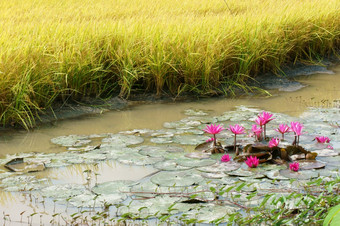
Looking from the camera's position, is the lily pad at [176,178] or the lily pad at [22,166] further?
the lily pad at [22,166]

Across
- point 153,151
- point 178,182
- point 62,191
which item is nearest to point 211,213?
point 178,182

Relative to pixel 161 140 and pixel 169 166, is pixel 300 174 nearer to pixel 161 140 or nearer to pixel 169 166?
pixel 169 166

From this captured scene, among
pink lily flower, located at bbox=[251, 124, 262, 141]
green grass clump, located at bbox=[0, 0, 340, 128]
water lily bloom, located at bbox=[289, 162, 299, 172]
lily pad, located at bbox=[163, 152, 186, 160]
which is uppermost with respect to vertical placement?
green grass clump, located at bbox=[0, 0, 340, 128]

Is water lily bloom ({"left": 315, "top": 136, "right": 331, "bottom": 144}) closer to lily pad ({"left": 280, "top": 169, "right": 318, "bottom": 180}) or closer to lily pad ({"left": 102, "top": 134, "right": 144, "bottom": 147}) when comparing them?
lily pad ({"left": 280, "top": 169, "right": 318, "bottom": 180})

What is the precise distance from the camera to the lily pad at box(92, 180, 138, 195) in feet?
9.64

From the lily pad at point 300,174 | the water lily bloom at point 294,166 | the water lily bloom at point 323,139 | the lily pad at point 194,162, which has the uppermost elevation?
the water lily bloom at point 323,139

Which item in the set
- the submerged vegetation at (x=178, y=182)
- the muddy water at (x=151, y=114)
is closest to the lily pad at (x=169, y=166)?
the submerged vegetation at (x=178, y=182)

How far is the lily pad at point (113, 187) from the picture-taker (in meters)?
2.94

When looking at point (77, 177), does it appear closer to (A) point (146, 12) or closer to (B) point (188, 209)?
(B) point (188, 209)

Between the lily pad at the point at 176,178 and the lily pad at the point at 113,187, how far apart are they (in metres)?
0.15

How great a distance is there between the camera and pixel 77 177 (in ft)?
10.6

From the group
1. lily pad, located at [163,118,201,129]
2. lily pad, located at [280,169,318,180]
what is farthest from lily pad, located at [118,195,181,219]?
lily pad, located at [163,118,201,129]

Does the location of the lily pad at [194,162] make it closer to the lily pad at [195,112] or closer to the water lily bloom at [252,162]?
the water lily bloom at [252,162]

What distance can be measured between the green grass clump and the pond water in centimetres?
23
